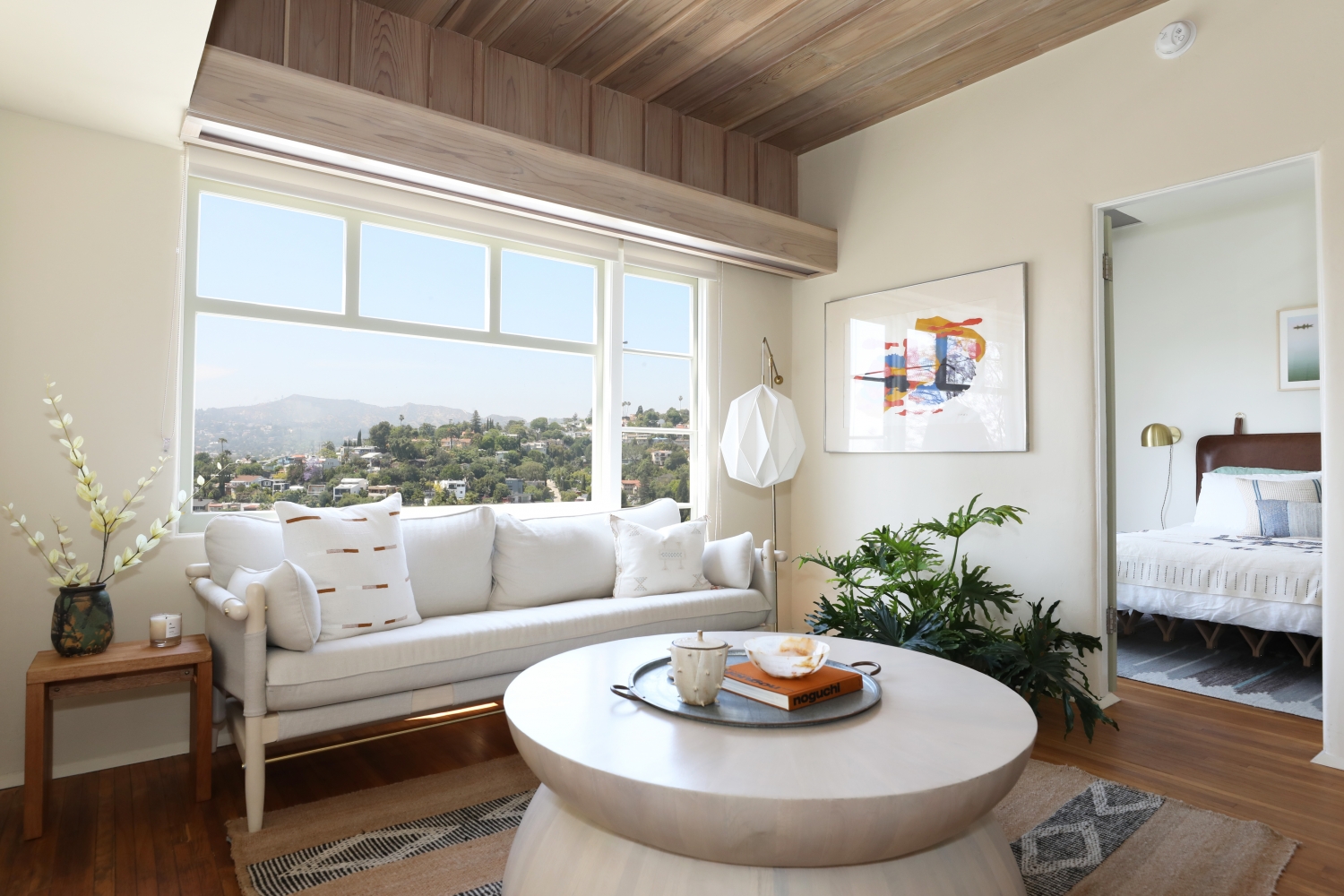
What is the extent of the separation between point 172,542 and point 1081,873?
299cm

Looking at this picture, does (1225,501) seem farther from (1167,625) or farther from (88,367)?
(88,367)

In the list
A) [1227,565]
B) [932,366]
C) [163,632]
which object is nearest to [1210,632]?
[1227,565]

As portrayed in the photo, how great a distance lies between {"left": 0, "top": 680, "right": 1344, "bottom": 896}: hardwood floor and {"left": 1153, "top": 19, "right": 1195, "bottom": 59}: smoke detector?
2.61m

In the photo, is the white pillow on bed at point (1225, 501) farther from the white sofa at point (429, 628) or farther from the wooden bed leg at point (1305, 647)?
the white sofa at point (429, 628)

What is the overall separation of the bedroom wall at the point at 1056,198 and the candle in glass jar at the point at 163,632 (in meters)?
3.06

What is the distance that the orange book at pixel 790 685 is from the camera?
5.15 ft

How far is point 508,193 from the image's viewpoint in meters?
3.03

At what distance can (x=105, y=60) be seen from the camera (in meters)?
2.03

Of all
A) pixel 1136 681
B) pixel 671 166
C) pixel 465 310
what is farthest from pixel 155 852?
pixel 1136 681

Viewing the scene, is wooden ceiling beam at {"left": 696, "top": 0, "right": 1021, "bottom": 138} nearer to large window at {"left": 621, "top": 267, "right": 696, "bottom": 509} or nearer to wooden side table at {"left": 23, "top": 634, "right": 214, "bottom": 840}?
large window at {"left": 621, "top": 267, "right": 696, "bottom": 509}

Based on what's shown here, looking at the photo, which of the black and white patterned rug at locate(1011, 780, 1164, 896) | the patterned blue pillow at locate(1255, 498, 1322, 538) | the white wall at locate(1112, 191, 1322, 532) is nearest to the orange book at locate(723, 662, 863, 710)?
the black and white patterned rug at locate(1011, 780, 1164, 896)

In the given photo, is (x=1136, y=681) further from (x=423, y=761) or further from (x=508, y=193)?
(x=508, y=193)

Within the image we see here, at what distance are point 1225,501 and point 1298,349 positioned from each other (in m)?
1.08

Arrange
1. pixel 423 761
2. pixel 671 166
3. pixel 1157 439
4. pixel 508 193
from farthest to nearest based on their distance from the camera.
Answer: pixel 1157 439
pixel 671 166
pixel 508 193
pixel 423 761
